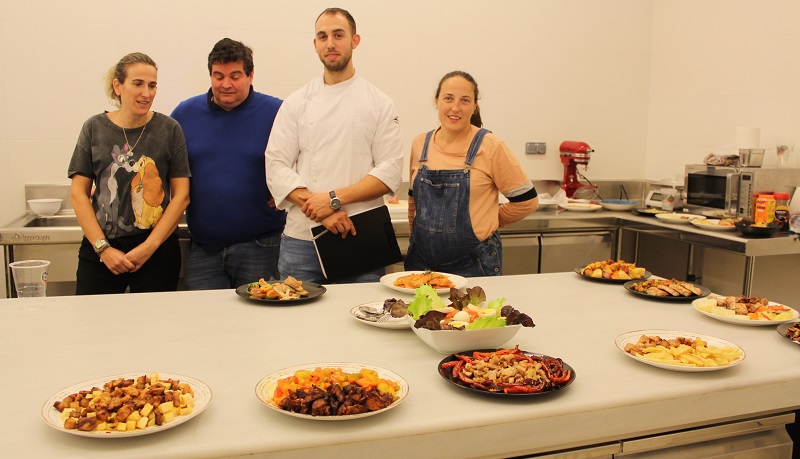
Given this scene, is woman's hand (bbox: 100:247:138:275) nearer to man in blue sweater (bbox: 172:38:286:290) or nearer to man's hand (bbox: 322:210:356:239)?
man in blue sweater (bbox: 172:38:286:290)

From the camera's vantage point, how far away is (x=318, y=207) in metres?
2.89

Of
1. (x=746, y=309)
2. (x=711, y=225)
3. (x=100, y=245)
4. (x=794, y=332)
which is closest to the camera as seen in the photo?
(x=794, y=332)

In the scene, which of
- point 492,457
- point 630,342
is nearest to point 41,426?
point 492,457

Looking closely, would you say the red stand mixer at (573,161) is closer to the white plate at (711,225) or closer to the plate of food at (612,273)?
the white plate at (711,225)

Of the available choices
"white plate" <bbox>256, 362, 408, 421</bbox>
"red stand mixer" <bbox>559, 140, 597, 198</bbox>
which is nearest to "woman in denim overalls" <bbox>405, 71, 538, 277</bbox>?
"white plate" <bbox>256, 362, 408, 421</bbox>

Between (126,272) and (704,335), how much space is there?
228cm

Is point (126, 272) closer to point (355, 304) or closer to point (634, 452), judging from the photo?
point (355, 304)

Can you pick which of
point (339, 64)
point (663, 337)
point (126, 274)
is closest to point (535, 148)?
point (339, 64)

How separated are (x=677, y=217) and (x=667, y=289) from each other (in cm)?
215

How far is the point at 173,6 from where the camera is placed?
416 cm

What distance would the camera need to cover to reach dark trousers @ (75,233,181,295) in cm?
295

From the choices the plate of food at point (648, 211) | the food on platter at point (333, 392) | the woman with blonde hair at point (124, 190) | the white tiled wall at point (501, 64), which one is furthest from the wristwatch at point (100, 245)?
the plate of food at point (648, 211)

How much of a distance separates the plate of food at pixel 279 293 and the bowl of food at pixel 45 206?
2.26m

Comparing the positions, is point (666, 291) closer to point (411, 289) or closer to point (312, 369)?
point (411, 289)
